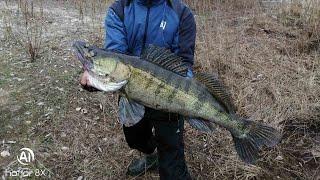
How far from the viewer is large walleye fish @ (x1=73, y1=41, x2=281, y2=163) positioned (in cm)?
241

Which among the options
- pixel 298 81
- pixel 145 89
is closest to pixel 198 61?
pixel 298 81

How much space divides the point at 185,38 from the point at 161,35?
0.54 ft

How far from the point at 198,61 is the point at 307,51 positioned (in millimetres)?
1627

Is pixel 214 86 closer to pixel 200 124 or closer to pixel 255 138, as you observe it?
pixel 200 124

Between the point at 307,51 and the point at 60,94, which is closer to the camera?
the point at 60,94

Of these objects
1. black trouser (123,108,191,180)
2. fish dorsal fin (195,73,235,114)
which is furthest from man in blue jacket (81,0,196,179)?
fish dorsal fin (195,73,235,114)

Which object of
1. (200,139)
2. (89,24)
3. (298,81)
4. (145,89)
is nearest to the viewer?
(145,89)

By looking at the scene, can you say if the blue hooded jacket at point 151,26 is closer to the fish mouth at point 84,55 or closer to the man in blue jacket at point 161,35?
the man in blue jacket at point 161,35

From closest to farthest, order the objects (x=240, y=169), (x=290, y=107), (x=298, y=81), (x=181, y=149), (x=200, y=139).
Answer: (x=181, y=149) → (x=240, y=169) → (x=200, y=139) → (x=290, y=107) → (x=298, y=81)

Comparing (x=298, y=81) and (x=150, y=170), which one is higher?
(x=298, y=81)

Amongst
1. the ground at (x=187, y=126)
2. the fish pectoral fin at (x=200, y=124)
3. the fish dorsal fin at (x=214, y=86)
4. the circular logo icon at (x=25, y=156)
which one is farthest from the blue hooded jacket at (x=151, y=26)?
the circular logo icon at (x=25, y=156)

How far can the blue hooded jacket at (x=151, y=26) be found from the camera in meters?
2.95

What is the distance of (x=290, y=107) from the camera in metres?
4.54

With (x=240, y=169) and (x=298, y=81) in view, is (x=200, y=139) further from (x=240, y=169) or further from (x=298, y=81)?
(x=298, y=81)
